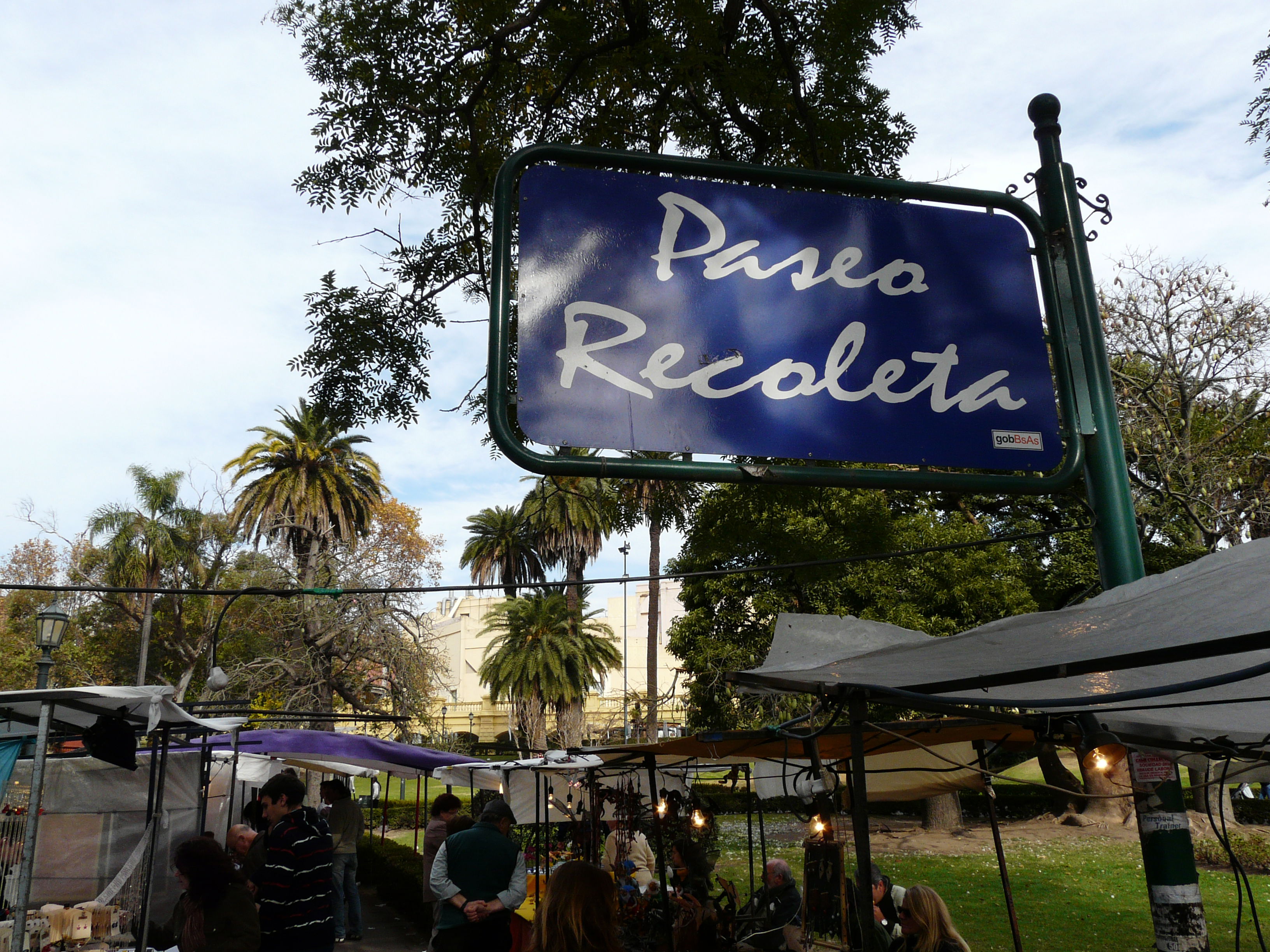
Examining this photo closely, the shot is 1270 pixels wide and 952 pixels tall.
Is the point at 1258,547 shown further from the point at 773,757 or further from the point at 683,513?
the point at 683,513

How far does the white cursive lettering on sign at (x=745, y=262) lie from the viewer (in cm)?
292

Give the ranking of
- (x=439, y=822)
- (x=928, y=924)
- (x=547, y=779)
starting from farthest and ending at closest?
(x=547, y=779) → (x=439, y=822) → (x=928, y=924)

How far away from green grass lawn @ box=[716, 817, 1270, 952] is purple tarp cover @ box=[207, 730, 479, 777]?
682 centimetres

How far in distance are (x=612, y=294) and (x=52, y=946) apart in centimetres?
819

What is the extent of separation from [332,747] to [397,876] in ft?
13.1

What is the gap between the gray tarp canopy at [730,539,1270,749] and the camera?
2.51m

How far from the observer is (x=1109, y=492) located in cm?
308

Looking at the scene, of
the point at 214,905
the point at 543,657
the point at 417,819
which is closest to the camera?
the point at 214,905

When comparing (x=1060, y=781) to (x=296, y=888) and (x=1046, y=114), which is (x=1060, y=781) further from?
(x=1046, y=114)

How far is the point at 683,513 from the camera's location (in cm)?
1027

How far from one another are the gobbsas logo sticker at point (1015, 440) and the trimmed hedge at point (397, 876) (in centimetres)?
1106

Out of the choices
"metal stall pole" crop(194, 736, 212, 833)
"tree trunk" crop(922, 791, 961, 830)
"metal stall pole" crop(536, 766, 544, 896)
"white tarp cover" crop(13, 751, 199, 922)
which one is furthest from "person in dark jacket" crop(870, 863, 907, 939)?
"tree trunk" crop(922, 791, 961, 830)

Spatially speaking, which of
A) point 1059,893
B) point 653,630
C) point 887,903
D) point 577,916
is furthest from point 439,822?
point 653,630

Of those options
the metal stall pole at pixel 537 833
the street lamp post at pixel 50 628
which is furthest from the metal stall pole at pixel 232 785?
the metal stall pole at pixel 537 833
